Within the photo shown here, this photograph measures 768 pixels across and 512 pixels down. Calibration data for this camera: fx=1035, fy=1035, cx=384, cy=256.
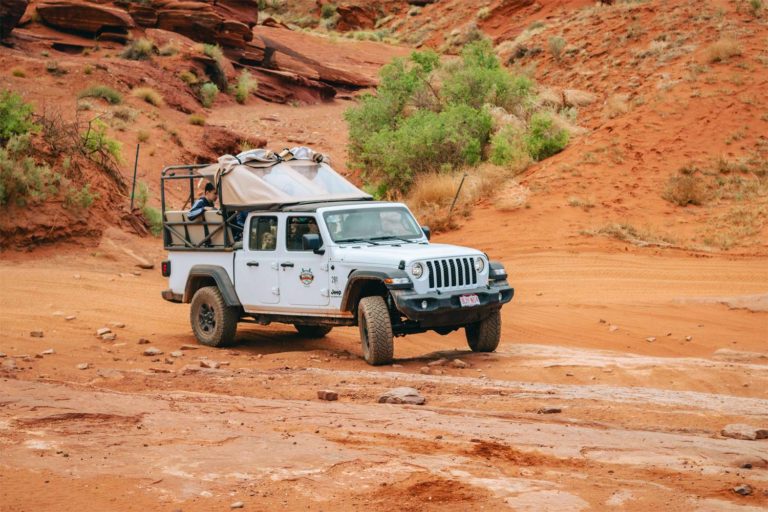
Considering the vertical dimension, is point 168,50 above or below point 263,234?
above

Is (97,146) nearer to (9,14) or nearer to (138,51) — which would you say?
(9,14)

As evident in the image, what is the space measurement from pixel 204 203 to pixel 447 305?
434cm

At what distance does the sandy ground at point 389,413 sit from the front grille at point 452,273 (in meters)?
0.93

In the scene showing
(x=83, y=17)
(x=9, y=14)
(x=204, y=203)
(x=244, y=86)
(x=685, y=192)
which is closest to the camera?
(x=204, y=203)

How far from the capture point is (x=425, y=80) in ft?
104

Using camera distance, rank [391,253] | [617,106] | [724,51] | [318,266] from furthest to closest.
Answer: [724,51], [617,106], [318,266], [391,253]

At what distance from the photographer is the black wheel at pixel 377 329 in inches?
451

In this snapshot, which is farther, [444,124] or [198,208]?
[444,124]

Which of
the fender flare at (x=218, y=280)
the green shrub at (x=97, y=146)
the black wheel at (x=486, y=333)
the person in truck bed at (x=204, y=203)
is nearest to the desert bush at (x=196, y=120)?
the green shrub at (x=97, y=146)

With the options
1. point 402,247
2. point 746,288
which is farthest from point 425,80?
point 402,247

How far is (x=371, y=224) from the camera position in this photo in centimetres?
1262

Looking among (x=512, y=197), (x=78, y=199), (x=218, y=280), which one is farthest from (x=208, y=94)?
(x=218, y=280)

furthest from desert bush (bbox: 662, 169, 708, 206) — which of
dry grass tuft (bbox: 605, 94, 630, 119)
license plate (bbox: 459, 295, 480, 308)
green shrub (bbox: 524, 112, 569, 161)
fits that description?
license plate (bbox: 459, 295, 480, 308)

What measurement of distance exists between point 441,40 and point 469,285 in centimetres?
5199
